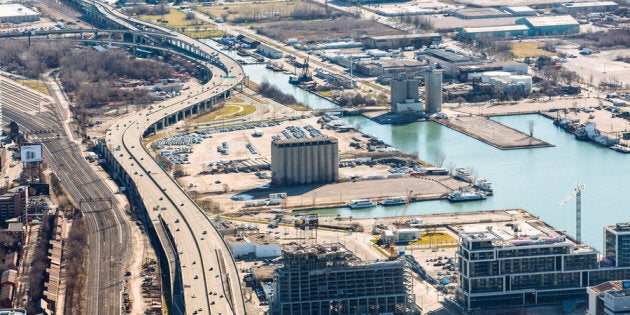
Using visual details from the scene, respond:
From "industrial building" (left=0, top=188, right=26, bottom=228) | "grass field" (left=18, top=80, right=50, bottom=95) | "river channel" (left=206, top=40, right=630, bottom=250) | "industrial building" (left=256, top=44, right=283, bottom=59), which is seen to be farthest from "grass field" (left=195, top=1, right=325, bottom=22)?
"industrial building" (left=0, top=188, right=26, bottom=228)

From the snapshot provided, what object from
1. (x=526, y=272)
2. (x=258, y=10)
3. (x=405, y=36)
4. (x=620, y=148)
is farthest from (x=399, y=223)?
(x=258, y=10)

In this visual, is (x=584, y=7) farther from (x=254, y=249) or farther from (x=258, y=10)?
(x=254, y=249)

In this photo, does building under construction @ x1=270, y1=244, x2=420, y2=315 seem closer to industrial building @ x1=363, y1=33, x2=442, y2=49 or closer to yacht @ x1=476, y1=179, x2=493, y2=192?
yacht @ x1=476, y1=179, x2=493, y2=192

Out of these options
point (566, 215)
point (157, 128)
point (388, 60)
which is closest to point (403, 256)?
point (566, 215)

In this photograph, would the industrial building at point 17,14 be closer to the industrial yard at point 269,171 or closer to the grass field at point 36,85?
Answer: the grass field at point 36,85

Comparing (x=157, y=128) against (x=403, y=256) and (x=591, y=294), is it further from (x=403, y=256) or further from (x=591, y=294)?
(x=591, y=294)

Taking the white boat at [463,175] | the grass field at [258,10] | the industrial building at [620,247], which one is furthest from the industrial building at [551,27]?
the industrial building at [620,247]
